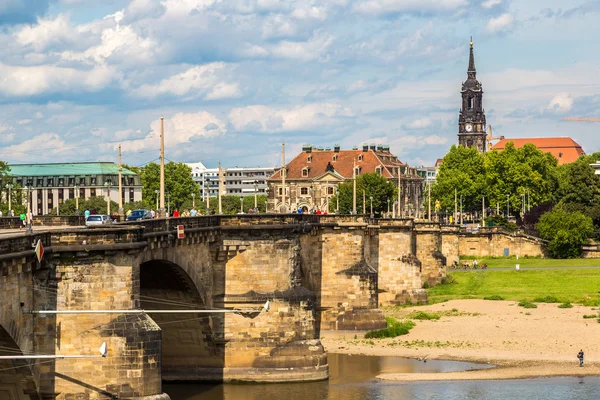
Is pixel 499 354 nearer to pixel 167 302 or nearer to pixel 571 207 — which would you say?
pixel 167 302

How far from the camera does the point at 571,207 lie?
147375mm

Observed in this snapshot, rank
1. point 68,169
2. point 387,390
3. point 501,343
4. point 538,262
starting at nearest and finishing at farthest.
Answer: point 387,390
point 501,343
point 538,262
point 68,169

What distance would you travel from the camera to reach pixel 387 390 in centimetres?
5194

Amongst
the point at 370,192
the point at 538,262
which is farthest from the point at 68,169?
the point at 538,262

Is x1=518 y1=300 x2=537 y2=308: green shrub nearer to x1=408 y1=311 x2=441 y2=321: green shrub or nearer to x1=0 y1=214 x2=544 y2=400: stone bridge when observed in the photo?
x1=0 y1=214 x2=544 y2=400: stone bridge

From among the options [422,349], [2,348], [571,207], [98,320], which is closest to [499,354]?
[422,349]

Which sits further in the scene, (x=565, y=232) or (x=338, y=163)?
(x=338, y=163)

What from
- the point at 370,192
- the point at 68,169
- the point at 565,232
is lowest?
the point at 565,232

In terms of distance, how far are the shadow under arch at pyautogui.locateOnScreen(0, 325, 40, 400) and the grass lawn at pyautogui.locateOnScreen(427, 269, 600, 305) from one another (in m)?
52.3

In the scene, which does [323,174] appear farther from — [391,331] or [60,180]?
[391,331]

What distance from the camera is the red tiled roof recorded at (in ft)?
627

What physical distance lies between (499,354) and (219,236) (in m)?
17.4

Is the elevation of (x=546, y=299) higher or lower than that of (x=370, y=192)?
lower

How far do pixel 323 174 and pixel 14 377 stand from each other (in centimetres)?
15601
